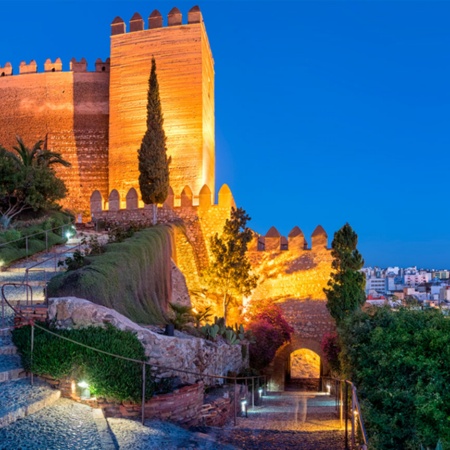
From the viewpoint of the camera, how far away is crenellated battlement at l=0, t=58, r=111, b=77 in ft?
95.8

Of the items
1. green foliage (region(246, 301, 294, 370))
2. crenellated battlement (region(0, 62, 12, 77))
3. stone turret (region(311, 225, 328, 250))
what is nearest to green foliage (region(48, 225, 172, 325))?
green foliage (region(246, 301, 294, 370))

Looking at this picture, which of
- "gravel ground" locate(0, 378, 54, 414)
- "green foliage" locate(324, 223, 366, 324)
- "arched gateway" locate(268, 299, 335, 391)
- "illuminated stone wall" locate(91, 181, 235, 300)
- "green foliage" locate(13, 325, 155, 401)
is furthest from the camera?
"arched gateway" locate(268, 299, 335, 391)

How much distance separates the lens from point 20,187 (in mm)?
19562

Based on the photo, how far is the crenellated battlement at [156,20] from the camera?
25109 millimetres

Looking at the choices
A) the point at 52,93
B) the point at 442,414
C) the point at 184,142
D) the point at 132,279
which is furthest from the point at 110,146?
the point at 442,414

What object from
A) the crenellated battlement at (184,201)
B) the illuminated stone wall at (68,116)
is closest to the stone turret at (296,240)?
the crenellated battlement at (184,201)

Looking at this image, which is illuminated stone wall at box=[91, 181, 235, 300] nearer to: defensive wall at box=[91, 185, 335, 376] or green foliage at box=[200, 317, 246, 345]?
defensive wall at box=[91, 185, 335, 376]

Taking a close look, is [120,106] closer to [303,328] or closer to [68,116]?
[68,116]

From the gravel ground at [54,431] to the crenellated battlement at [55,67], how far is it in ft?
84.4

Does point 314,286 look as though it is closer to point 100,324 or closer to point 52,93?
point 100,324

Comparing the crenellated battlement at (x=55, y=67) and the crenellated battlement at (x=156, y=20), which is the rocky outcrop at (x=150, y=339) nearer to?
the crenellated battlement at (x=156, y=20)

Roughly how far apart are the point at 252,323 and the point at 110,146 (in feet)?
40.6

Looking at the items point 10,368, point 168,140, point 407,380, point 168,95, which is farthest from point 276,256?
point 10,368

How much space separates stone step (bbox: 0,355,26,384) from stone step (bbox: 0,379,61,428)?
0.31 ft
